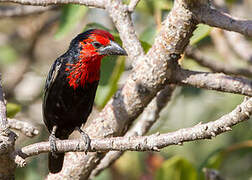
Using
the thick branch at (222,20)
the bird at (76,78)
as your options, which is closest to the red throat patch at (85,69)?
the bird at (76,78)

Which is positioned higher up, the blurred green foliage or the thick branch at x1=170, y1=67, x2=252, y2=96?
the thick branch at x1=170, y1=67, x2=252, y2=96

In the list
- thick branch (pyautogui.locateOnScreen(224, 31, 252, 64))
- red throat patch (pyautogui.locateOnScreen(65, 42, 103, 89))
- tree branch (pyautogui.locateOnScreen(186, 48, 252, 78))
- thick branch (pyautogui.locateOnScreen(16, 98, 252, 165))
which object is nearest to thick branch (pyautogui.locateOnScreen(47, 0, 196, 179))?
thick branch (pyautogui.locateOnScreen(16, 98, 252, 165))

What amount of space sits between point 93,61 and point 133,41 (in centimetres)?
60

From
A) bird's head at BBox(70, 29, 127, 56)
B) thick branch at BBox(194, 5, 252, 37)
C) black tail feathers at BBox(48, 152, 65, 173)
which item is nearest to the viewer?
thick branch at BBox(194, 5, 252, 37)

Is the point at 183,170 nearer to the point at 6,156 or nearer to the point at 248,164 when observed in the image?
the point at 6,156

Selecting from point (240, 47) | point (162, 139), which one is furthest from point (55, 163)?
point (240, 47)

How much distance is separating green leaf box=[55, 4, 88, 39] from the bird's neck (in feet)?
0.97

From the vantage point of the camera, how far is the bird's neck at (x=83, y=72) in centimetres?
344

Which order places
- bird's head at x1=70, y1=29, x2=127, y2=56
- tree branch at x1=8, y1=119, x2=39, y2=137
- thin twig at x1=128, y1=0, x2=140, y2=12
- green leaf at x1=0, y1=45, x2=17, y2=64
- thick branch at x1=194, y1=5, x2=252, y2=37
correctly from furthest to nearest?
1. green leaf at x1=0, y1=45, x2=17, y2=64
2. bird's head at x1=70, y1=29, x2=127, y2=56
3. thin twig at x1=128, y1=0, x2=140, y2=12
4. tree branch at x1=8, y1=119, x2=39, y2=137
5. thick branch at x1=194, y1=5, x2=252, y2=37

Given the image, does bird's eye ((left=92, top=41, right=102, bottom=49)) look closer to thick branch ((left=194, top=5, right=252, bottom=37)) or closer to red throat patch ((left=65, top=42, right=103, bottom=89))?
red throat patch ((left=65, top=42, right=103, bottom=89))

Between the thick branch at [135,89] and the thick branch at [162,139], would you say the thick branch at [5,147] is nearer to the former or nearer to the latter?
the thick branch at [162,139]

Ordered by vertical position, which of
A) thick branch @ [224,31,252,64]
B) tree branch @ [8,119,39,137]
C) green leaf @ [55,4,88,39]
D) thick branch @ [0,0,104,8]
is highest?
thick branch @ [0,0,104,8]

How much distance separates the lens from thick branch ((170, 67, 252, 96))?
8.61ft

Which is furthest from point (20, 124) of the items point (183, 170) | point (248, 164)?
point (248, 164)
